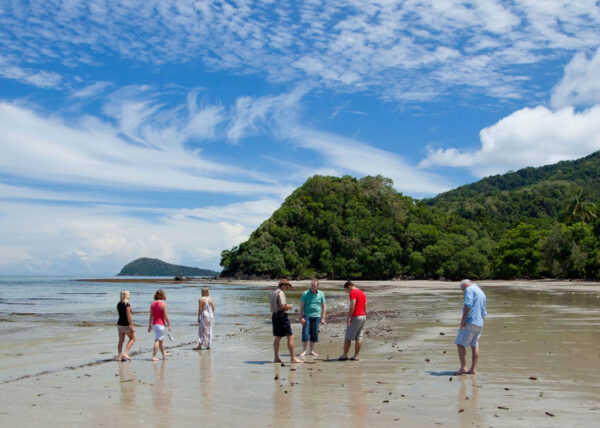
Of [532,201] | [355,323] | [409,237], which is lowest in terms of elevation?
[355,323]

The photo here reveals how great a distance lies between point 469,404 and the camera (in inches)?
290

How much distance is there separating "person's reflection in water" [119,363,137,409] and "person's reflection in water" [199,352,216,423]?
113 cm

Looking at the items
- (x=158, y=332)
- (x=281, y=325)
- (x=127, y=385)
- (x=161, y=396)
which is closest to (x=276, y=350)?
(x=281, y=325)

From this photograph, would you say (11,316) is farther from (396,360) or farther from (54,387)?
(396,360)

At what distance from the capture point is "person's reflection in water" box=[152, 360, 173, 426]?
700cm

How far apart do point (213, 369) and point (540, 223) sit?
103m

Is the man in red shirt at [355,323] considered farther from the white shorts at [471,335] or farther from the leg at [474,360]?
the leg at [474,360]

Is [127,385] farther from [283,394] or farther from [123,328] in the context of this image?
[123,328]

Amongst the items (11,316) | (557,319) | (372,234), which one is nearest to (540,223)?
(372,234)

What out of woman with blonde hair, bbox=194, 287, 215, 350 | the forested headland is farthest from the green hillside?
woman with blonde hair, bbox=194, 287, 215, 350

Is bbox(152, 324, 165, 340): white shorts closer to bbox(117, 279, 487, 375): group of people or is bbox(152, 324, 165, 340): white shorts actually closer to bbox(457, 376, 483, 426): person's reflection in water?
bbox(117, 279, 487, 375): group of people

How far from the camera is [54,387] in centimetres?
929

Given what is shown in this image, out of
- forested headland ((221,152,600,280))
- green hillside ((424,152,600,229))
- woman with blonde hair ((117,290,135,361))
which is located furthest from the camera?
green hillside ((424,152,600,229))

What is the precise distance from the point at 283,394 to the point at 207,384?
5.57 ft
